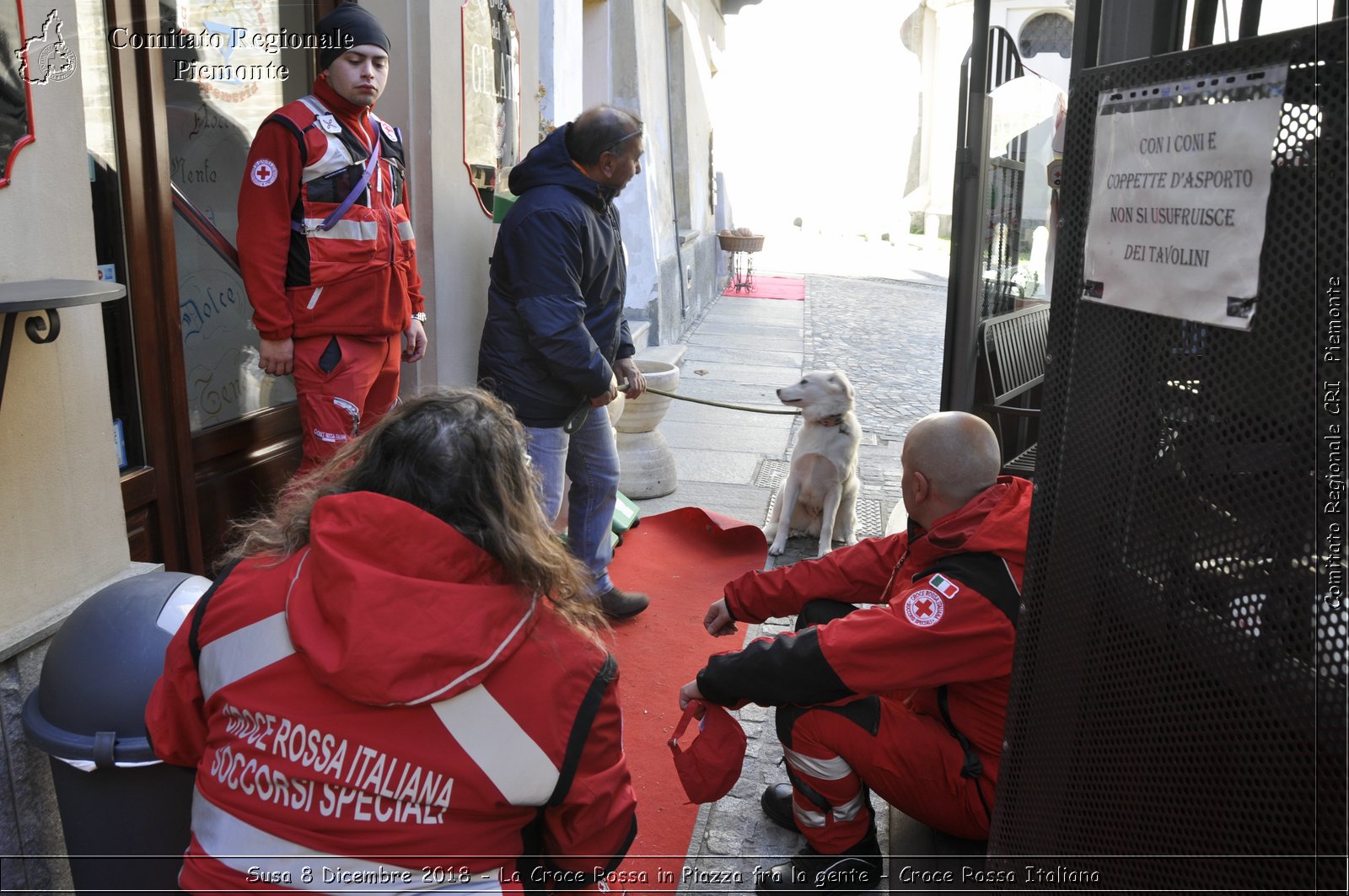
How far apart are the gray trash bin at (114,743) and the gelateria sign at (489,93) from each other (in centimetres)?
325

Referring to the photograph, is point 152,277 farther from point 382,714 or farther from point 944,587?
point 944,587

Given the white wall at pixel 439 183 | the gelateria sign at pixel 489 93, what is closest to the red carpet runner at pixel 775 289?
the gelateria sign at pixel 489 93

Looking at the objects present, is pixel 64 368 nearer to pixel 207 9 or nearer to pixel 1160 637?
pixel 207 9

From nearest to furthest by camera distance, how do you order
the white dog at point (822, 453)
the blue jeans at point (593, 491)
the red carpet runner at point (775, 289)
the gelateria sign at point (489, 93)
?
the blue jeans at point (593, 491) < the gelateria sign at point (489, 93) < the white dog at point (822, 453) < the red carpet runner at point (775, 289)

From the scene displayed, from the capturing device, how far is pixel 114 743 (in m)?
2.02

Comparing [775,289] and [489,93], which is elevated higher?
[489,93]

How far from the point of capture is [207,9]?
3.86m

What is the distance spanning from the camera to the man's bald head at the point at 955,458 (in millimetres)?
2705

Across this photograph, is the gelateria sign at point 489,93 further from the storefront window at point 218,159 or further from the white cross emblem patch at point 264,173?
the white cross emblem patch at point 264,173

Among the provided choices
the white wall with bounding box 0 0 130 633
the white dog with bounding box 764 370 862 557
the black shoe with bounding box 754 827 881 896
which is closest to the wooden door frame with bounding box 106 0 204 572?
the white wall with bounding box 0 0 130 633

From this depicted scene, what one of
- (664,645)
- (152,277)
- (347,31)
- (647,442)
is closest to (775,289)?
(647,442)

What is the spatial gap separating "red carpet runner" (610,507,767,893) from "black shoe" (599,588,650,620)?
47 mm

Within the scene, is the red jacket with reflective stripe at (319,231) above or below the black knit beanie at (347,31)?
below

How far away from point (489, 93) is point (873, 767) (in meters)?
3.89
